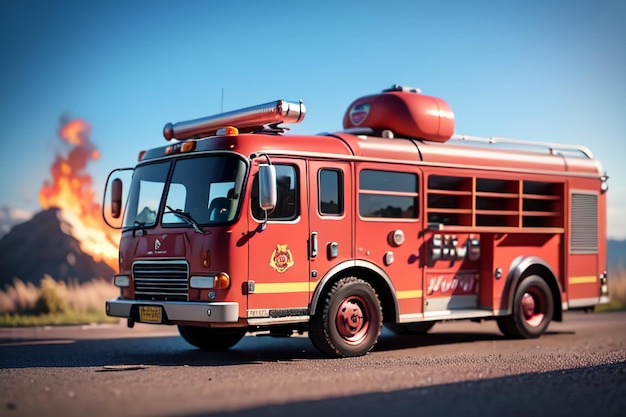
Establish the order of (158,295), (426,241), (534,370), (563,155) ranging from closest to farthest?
(534,370) → (158,295) → (426,241) → (563,155)

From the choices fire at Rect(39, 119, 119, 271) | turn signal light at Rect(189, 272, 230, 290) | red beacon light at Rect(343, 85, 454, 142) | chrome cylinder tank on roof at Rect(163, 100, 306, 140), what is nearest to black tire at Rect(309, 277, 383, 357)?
turn signal light at Rect(189, 272, 230, 290)

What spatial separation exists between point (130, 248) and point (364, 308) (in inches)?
125

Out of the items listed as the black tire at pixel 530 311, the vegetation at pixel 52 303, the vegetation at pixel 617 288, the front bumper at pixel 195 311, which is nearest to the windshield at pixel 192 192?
the front bumper at pixel 195 311

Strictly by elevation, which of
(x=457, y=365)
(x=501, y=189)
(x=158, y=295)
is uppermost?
(x=501, y=189)

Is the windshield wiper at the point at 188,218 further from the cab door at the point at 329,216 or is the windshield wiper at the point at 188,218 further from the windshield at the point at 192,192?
the cab door at the point at 329,216

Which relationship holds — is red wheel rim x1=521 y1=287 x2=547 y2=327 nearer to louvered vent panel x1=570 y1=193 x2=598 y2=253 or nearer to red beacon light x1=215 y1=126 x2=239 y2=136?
louvered vent panel x1=570 y1=193 x2=598 y2=253

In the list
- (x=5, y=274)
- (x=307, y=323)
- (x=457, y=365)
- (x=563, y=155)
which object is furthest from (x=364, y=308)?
(x=5, y=274)

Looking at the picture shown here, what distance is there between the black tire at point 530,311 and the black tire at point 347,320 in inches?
124

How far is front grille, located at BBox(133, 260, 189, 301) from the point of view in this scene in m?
10.6

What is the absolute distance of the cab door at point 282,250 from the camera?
34.2 ft

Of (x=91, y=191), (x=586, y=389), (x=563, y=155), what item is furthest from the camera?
(x=91, y=191)

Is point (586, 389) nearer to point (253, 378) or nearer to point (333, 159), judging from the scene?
point (253, 378)

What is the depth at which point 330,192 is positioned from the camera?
11.3 meters

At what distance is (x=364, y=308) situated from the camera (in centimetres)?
1147
